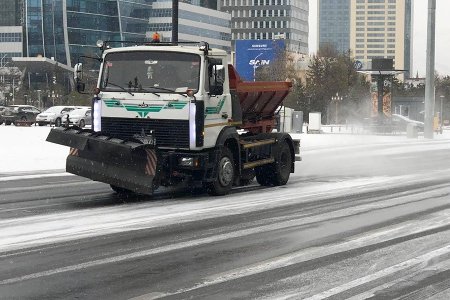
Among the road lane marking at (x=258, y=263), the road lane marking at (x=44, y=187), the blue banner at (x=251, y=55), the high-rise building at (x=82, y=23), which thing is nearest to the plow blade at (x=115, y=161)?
the road lane marking at (x=44, y=187)

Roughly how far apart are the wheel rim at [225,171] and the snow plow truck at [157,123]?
0.02 meters

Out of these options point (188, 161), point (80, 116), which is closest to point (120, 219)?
point (188, 161)


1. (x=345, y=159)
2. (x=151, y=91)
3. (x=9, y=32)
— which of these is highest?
(x=9, y=32)

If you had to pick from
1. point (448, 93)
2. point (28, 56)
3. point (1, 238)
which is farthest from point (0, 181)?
point (28, 56)

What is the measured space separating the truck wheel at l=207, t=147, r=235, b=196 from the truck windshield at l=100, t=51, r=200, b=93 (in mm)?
1565

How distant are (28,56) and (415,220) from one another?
5173 inches

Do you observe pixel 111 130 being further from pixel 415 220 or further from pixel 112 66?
pixel 415 220

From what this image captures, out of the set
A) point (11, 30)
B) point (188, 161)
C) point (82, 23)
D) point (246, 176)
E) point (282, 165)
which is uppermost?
point (82, 23)

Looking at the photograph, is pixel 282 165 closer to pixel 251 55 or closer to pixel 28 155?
pixel 28 155

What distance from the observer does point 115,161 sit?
1516cm

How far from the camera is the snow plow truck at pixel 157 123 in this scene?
15.2 m

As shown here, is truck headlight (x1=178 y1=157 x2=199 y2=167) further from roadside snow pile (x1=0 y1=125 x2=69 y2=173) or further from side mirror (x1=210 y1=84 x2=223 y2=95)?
roadside snow pile (x1=0 y1=125 x2=69 y2=173)

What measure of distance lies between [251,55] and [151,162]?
6238cm

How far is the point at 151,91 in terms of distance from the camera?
15.6 m
